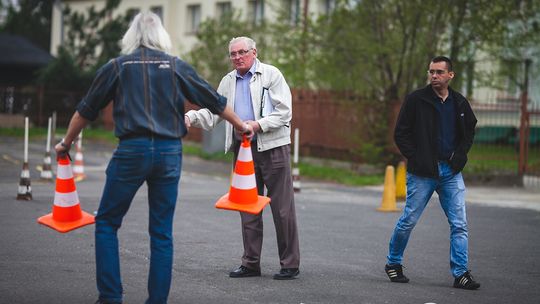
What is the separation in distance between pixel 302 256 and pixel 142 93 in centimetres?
414

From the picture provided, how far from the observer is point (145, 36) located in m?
6.51

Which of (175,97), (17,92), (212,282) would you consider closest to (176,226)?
(212,282)

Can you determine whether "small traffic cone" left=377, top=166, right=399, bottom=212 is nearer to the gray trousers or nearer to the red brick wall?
the gray trousers

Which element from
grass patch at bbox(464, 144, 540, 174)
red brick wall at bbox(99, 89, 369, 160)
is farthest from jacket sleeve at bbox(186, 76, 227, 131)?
red brick wall at bbox(99, 89, 369, 160)

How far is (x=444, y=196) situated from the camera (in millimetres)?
8664

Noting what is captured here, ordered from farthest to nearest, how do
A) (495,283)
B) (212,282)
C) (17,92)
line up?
(17,92) → (495,283) → (212,282)

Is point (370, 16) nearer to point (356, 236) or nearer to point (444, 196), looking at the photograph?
point (356, 236)

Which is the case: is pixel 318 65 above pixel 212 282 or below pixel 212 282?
above

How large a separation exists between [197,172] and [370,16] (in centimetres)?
563

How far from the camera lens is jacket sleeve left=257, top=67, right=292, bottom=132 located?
8.35m

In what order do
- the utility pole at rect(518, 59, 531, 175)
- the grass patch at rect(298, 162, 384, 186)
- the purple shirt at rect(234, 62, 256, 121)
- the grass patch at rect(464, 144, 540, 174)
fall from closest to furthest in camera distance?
the purple shirt at rect(234, 62, 256, 121)
the utility pole at rect(518, 59, 531, 175)
the grass patch at rect(298, 162, 384, 186)
the grass patch at rect(464, 144, 540, 174)

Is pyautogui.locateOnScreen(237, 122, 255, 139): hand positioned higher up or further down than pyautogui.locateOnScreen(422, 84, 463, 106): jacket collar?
further down

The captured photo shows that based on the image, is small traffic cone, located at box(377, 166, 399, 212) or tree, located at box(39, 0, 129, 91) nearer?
small traffic cone, located at box(377, 166, 399, 212)

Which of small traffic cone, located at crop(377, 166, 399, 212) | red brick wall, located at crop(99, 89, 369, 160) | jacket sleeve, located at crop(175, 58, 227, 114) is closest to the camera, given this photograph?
jacket sleeve, located at crop(175, 58, 227, 114)
